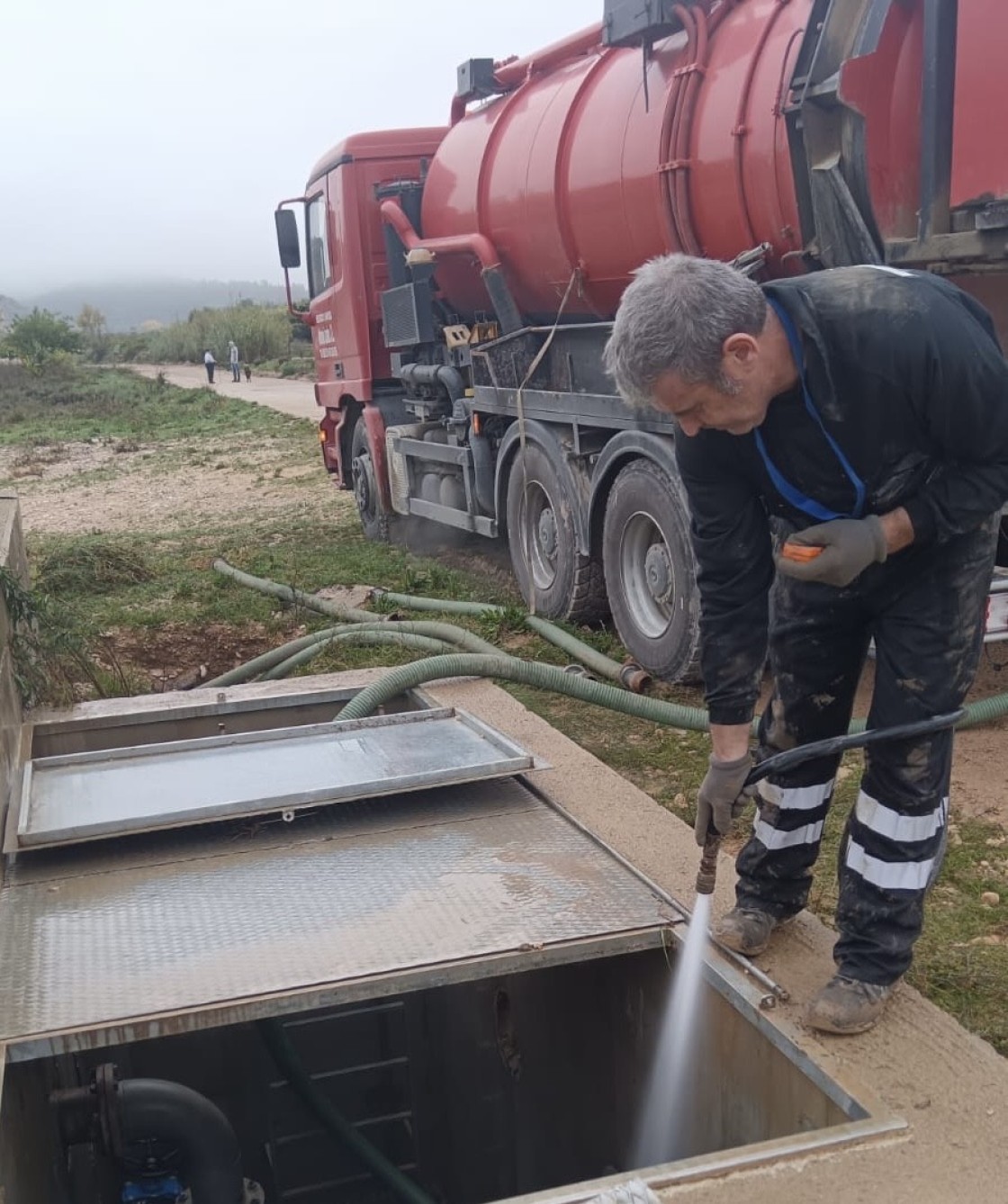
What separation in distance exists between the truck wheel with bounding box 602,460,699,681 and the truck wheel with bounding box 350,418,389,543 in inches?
175

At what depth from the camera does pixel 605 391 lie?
632 centimetres

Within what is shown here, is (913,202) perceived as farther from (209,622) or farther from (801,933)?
(209,622)

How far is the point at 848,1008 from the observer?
240 cm

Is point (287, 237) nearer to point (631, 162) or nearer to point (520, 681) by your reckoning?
point (631, 162)

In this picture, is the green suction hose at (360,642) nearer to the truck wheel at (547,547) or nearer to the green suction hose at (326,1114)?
the truck wheel at (547,547)

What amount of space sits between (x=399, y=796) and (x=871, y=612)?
65.3 inches

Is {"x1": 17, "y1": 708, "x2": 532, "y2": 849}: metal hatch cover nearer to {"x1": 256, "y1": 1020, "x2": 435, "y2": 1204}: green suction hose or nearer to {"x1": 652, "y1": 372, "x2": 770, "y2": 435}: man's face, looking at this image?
{"x1": 256, "y1": 1020, "x2": 435, "y2": 1204}: green suction hose

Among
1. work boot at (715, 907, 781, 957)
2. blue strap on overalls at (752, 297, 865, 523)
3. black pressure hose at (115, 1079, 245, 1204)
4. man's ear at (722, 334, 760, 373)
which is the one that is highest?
man's ear at (722, 334, 760, 373)

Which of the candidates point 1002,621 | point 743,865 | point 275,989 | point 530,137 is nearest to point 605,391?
point 530,137

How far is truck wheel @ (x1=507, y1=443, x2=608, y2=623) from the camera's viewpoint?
6949mm

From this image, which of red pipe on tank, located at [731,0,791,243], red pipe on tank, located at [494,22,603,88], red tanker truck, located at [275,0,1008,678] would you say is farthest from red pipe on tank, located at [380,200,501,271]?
red pipe on tank, located at [731,0,791,243]

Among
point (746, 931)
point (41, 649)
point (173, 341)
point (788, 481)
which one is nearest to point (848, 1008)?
point (746, 931)

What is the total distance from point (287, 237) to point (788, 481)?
9.06 m

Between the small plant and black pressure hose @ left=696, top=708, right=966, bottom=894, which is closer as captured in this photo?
black pressure hose @ left=696, top=708, right=966, bottom=894
